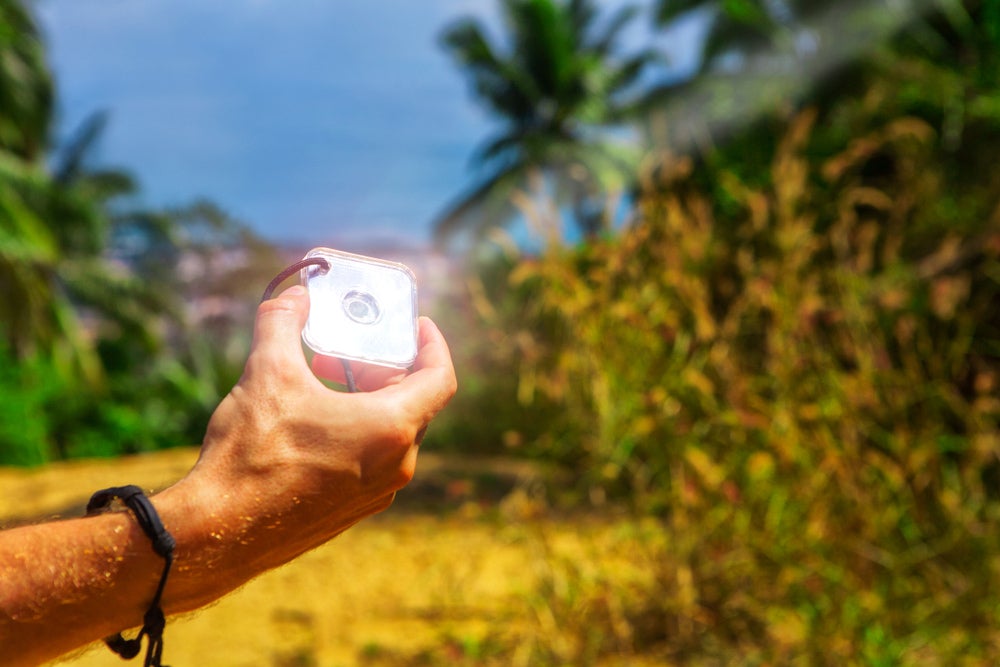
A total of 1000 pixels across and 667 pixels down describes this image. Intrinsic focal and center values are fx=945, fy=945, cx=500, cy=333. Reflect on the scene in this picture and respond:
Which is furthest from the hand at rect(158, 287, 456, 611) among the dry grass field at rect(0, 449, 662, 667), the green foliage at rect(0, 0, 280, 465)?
the green foliage at rect(0, 0, 280, 465)

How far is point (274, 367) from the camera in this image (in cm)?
78

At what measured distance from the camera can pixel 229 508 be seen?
30.4 inches

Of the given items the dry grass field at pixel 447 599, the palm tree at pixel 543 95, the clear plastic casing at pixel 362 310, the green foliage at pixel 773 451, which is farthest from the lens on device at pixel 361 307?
the palm tree at pixel 543 95

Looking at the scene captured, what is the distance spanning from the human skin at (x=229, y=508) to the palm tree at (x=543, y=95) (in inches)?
968

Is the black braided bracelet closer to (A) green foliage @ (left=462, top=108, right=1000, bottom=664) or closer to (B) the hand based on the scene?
(B) the hand

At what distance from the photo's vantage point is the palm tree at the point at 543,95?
25.3 metres

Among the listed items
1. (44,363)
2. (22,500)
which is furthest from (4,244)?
(22,500)

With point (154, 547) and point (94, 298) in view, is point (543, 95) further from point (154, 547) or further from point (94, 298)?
point (154, 547)

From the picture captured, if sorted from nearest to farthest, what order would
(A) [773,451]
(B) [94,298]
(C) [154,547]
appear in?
(C) [154,547] → (A) [773,451] → (B) [94,298]

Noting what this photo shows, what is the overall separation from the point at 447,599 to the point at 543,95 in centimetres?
2402

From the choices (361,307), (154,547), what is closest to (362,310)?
(361,307)

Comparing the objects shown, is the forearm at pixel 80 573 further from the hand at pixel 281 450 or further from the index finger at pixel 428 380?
the index finger at pixel 428 380

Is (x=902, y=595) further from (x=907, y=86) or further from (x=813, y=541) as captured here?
(x=907, y=86)

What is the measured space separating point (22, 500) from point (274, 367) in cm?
872
